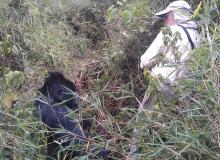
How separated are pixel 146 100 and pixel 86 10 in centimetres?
487

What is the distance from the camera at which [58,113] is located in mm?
3057

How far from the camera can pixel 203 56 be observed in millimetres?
2807

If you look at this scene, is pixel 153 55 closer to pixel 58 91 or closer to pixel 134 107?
pixel 134 107

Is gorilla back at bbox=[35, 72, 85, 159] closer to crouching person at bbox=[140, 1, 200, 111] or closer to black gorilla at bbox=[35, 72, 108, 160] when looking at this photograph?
black gorilla at bbox=[35, 72, 108, 160]

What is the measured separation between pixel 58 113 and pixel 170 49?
40.6 inches

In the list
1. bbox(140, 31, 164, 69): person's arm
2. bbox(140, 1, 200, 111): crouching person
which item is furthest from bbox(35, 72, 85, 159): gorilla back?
bbox(140, 31, 164, 69): person's arm

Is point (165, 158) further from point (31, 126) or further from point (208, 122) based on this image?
point (31, 126)

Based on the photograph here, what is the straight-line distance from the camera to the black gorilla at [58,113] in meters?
2.89

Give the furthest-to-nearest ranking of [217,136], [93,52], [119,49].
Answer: [93,52]
[119,49]
[217,136]

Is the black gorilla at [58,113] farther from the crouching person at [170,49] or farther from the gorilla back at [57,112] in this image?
the crouching person at [170,49]

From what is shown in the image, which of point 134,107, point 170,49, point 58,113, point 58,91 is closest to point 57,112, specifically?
point 58,113

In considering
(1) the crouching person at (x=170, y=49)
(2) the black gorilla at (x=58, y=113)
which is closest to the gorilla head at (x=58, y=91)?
(2) the black gorilla at (x=58, y=113)

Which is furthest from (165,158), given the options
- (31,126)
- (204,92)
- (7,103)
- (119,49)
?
A: (119,49)

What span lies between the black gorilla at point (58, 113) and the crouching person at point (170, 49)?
530 mm
